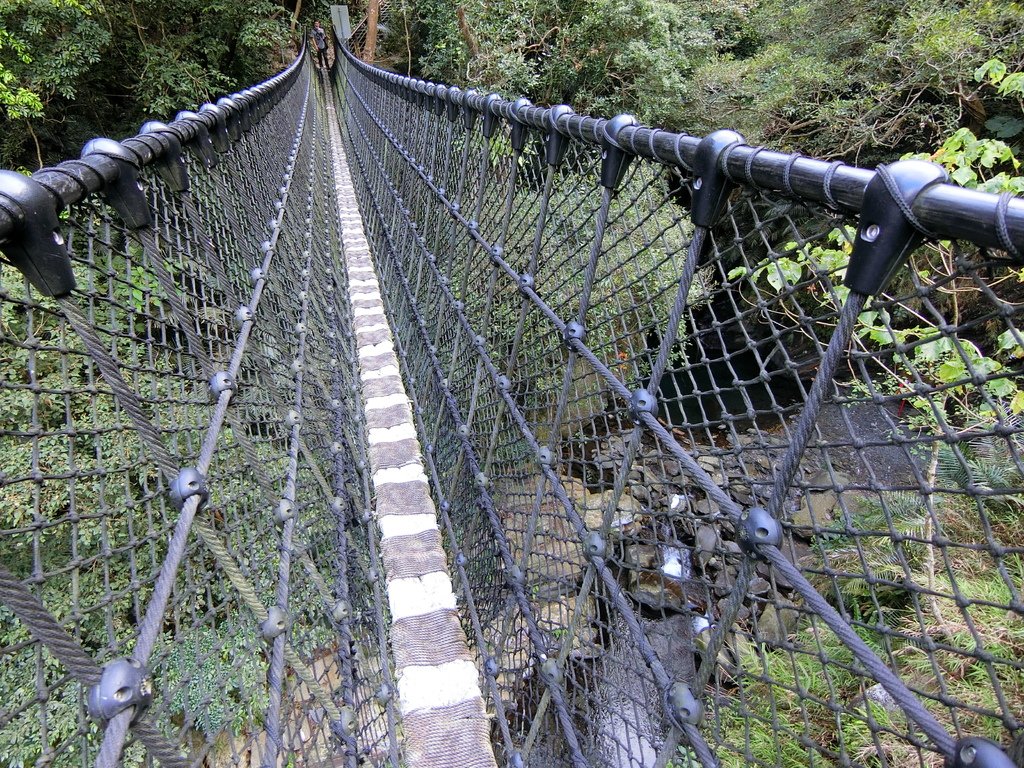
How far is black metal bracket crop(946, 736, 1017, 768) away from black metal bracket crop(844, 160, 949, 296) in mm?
329

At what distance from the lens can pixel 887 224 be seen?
42cm

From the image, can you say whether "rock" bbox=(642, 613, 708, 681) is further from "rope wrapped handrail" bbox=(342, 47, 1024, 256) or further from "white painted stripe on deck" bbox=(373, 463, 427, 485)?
"rope wrapped handrail" bbox=(342, 47, 1024, 256)

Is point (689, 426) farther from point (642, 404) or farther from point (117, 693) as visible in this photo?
point (117, 693)

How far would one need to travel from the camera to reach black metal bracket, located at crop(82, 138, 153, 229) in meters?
0.77

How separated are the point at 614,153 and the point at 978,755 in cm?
76

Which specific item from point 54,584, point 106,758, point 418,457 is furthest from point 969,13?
point 54,584

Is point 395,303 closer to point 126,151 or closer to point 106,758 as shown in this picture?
point 126,151

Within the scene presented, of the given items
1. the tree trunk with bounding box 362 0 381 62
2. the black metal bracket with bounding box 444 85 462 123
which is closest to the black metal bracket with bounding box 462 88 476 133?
the black metal bracket with bounding box 444 85 462 123

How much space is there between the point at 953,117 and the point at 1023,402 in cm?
377

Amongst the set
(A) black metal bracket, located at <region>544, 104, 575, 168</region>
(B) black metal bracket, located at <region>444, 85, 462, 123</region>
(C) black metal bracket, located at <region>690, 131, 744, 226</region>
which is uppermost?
(B) black metal bracket, located at <region>444, 85, 462, 123</region>

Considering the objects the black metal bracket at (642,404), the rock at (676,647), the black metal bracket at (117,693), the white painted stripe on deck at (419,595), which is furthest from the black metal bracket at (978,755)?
the rock at (676,647)

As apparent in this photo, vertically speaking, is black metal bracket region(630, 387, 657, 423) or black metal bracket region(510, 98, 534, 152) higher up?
black metal bracket region(510, 98, 534, 152)

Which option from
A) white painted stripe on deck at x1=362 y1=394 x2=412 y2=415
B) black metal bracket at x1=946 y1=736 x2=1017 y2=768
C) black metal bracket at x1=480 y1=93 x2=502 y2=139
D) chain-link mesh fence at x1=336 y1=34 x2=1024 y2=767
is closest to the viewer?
black metal bracket at x1=946 y1=736 x2=1017 y2=768

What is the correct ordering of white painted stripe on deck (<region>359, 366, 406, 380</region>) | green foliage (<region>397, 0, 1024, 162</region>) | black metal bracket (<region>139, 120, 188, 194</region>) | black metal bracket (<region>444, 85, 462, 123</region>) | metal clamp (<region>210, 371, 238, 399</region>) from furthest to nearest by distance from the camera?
green foliage (<region>397, 0, 1024, 162</region>) < white painted stripe on deck (<region>359, 366, 406, 380</region>) < black metal bracket (<region>444, 85, 462, 123</region>) < black metal bracket (<region>139, 120, 188, 194</region>) < metal clamp (<region>210, 371, 238, 399</region>)
